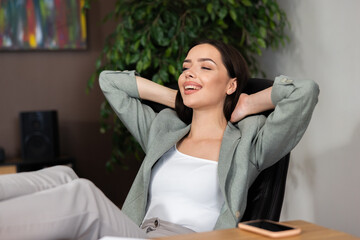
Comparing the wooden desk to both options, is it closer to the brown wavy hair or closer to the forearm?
the brown wavy hair

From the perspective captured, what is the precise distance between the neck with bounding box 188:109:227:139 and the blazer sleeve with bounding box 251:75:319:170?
0.27 metres

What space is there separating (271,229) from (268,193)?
0.52 meters

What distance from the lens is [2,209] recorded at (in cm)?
110

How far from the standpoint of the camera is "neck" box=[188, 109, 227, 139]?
197 cm

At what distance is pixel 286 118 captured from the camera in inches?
65.0

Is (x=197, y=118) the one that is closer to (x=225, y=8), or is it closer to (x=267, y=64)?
(x=225, y=8)

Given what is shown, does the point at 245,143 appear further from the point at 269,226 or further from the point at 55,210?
the point at 55,210

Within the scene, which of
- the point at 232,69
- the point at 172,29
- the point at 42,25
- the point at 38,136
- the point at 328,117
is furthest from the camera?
the point at 42,25

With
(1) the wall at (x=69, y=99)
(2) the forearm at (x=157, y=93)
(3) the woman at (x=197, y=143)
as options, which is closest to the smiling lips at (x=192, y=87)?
(3) the woman at (x=197, y=143)

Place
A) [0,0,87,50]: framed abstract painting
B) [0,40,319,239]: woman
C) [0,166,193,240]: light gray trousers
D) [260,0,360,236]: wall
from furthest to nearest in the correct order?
[0,0,87,50]: framed abstract painting → [260,0,360,236]: wall → [0,40,319,239]: woman → [0,166,193,240]: light gray trousers

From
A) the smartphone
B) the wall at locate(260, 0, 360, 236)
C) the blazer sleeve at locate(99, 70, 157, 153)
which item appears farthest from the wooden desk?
the wall at locate(260, 0, 360, 236)

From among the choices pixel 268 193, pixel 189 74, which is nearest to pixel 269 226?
pixel 268 193

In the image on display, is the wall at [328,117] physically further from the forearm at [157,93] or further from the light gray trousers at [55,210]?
the light gray trousers at [55,210]

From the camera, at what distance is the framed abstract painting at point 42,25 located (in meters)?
3.78
